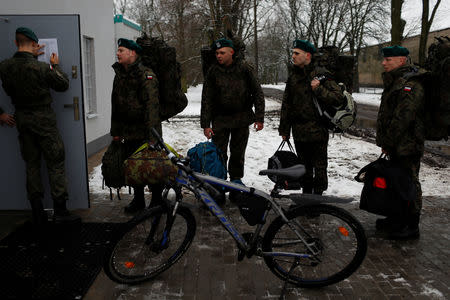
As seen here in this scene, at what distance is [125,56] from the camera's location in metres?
4.71

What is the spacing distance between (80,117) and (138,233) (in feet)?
7.32

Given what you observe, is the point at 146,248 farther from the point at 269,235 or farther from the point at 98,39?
the point at 98,39

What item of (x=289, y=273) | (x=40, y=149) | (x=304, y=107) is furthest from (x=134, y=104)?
(x=289, y=273)

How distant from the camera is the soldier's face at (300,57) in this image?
4805mm

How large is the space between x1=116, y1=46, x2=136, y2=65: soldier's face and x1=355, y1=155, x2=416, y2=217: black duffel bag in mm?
2969

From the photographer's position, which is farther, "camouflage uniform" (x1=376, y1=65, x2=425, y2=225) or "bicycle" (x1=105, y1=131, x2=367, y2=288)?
"camouflage uniform" (x1=376, y1=65, x2=425, y2=225)

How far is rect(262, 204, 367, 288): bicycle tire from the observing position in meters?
3.38

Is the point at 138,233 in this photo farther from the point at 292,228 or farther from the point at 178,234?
the point at 292,228

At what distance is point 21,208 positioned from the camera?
5.23 metres

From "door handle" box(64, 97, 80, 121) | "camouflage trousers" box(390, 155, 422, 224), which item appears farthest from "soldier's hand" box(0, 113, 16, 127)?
"camouflage trousers" box(390, 155, 422, 224)

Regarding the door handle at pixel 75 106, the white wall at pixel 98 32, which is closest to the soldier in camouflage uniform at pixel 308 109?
the door handle at pixel 75 106

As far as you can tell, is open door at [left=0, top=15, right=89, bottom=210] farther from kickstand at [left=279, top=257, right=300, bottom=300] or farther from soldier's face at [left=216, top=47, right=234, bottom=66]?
kickstand at [left=279, top=257, right=300, bottom=300]

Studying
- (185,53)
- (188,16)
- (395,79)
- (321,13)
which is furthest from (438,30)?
(395,79)

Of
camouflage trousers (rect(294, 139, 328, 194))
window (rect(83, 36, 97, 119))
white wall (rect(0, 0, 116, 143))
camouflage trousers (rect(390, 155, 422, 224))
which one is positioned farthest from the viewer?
window (rect(83, 36, 97, 119))
